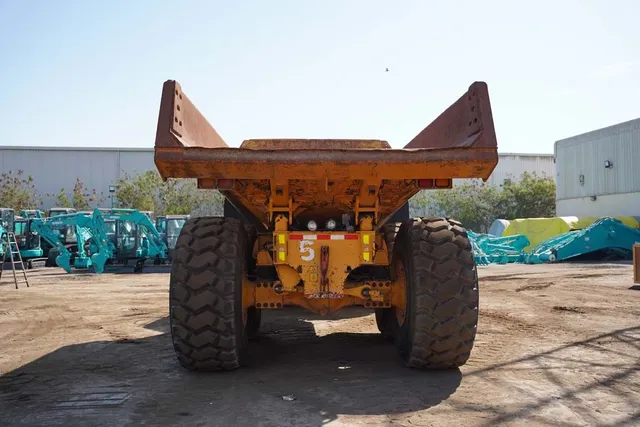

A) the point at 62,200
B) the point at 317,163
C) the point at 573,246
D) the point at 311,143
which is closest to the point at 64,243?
the point at 573,246

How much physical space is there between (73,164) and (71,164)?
0.58 feet

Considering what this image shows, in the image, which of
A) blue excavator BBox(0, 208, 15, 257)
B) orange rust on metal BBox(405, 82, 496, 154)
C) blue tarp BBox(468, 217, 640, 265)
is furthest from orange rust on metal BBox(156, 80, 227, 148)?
blue excavator BBox(0, 208, 15, 257)

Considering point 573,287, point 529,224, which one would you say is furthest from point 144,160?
point 573,287

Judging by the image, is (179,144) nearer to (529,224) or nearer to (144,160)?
(529,224)

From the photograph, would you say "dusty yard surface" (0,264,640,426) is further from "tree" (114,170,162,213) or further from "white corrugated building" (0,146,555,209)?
"white corrugated building" (0,146,555,209)

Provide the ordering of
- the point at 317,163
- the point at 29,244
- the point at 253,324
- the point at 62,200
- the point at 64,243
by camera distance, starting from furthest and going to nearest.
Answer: the point at 62,200, the point at 64,243, the point at 29,244, the point at 253,324, the point at 317,163

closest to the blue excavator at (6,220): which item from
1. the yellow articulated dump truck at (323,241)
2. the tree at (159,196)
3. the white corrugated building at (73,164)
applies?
the yellow articulated dump truck at (323,241)

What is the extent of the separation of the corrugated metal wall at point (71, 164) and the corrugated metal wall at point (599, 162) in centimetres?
3581

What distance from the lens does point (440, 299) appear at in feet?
16.6

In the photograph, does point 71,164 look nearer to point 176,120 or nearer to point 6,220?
point 6,220

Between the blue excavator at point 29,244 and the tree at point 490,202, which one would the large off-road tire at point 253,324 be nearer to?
the blue excavator at point 29,244

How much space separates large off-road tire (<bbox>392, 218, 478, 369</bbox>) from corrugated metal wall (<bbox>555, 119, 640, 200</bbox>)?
104ft

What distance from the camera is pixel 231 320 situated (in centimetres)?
508

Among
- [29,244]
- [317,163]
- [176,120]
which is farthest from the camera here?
[29,244]
